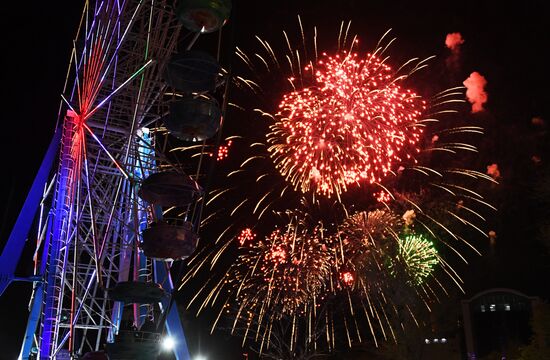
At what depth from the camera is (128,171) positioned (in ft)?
38.7

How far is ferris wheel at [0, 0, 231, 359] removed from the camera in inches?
355

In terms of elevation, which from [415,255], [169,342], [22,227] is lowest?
[169,342]

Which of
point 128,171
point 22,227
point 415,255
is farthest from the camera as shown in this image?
point 415,255

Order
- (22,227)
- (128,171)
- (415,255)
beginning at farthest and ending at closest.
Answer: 1. (415,255)
2. (22,227)
3. (128,171)

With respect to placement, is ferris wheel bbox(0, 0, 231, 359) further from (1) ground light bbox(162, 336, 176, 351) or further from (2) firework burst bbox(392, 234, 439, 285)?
(2) firework burst bbox(392, 234, 439, 285)

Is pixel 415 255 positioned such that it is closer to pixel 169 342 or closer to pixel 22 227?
pixel 169 342

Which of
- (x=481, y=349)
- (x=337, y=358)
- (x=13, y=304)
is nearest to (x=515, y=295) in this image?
(x=481, y=349)

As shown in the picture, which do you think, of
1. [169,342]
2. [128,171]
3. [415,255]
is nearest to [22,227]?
[128,171]

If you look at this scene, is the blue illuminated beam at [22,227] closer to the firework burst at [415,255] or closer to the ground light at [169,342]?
the ground light at [169,342]

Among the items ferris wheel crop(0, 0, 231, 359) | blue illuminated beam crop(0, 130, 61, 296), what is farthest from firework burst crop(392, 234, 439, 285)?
blue illuminated beam crop(0, 130, 61, 296)

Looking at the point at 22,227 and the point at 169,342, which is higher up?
the point at 22,227

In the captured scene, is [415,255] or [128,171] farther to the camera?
[415,255]

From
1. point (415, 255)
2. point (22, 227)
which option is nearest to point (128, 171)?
point (22, 227)

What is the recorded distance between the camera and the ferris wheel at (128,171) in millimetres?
9008
